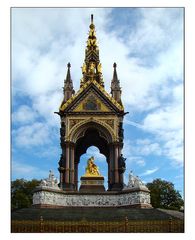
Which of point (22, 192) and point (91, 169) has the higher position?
point (91, 169)

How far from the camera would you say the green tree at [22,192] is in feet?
157

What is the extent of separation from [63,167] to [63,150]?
4.81ft

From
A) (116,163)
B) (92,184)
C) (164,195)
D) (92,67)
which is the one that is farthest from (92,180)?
(164,195)

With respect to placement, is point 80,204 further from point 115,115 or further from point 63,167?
point 115,115

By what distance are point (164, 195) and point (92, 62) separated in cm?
2390

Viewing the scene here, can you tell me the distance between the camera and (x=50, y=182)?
27656 mm

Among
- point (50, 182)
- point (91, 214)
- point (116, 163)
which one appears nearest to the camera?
point (91, 214)

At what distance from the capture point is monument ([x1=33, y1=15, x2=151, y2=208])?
89.4ft

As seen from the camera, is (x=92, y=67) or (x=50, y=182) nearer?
(x=50, y=182)

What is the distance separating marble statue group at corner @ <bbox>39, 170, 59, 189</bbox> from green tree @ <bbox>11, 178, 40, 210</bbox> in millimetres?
20751

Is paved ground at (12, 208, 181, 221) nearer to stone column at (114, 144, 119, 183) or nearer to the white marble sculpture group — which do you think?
the white marble sculpture group

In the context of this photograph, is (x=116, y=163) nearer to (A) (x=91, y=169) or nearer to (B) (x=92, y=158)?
(A) (x=91, y=169)

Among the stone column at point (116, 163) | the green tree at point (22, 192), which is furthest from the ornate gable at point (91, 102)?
the green tree at point (22, 192)

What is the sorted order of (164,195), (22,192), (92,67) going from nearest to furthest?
(92,67) < (164,195) < (22,192)
